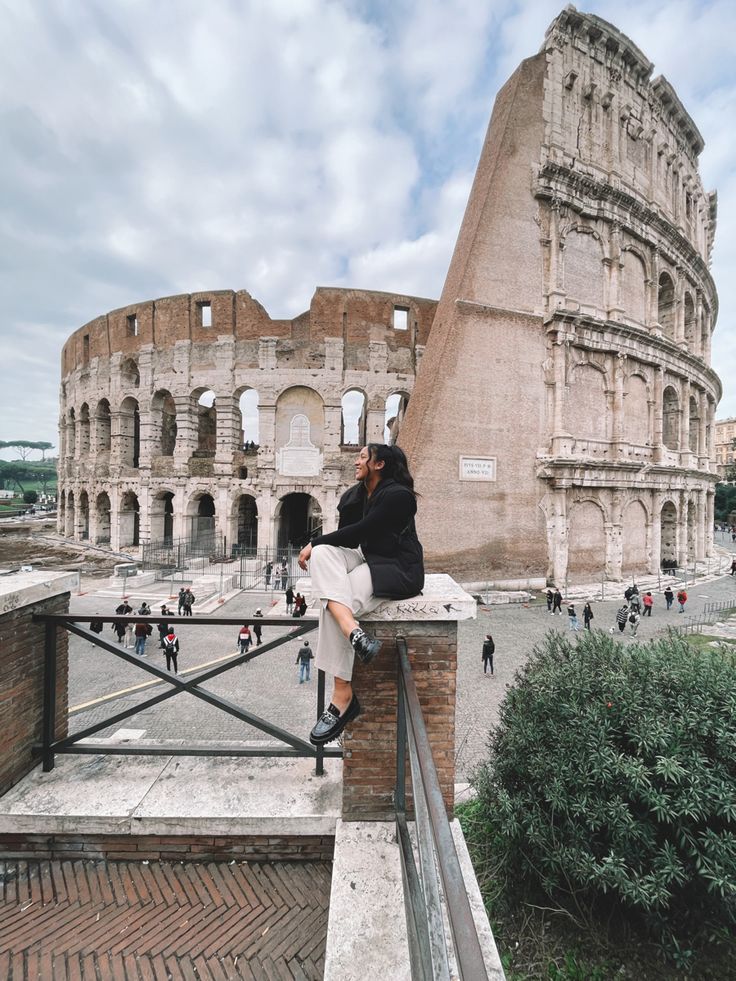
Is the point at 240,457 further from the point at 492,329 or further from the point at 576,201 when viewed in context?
the point at 576,201

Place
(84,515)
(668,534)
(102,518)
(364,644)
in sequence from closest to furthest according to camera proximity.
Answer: (364,644) → (668,534) → (102,518) → (84,515)

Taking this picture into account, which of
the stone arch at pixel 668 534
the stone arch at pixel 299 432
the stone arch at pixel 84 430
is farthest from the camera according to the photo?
the stone arch at pixel 84 430

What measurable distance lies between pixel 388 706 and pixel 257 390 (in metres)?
24.2

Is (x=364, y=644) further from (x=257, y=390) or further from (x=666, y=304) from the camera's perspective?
(x=666, y=304)

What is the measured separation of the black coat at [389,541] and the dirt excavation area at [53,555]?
23.5 m

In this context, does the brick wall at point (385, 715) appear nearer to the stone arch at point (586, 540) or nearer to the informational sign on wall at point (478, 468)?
the informational sign on wall at point (478, 468)

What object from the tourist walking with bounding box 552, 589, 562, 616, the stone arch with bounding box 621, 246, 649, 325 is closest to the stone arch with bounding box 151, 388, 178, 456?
the tourist walking with bounding box 552, 589, 562, 616

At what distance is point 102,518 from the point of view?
2902cm

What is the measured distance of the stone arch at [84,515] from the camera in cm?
3031

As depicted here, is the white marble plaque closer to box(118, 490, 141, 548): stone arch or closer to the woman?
box(118, 490, 141, 548): stone arch

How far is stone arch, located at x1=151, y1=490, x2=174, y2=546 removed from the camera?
25.9 m

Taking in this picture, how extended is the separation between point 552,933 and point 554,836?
2.89ft

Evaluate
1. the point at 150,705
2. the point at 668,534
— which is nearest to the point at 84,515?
the point at 150,705

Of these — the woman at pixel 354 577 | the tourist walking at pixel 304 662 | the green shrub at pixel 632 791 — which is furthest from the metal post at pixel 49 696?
the tourist walking at pixel 304 662
